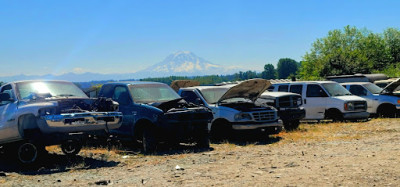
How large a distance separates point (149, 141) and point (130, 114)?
1066mm

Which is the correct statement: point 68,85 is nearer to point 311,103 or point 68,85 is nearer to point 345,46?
point 311,103

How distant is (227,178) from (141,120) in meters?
4.41

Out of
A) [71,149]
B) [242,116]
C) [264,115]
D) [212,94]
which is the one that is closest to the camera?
[71,149]

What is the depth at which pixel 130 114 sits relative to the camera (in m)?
11.2

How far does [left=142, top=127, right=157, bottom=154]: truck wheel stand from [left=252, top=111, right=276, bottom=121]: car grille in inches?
126

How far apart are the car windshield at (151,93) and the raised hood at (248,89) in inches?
64.7

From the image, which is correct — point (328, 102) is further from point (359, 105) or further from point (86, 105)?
point (86, 105)

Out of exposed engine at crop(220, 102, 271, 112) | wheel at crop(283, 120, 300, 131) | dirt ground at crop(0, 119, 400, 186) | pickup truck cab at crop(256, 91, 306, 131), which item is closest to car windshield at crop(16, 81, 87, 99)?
dirt ground at crop(0, 119, 400, 186)

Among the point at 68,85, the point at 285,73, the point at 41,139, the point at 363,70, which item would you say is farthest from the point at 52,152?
the point at 285,73

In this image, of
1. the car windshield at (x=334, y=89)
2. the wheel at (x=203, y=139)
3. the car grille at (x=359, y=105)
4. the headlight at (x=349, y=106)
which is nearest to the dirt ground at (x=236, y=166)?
the wheel at (x=203, y=139)

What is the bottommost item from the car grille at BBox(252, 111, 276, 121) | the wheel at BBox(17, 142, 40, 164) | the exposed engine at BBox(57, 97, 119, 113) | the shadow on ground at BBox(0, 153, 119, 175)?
the shadow on ground at BBox(0, 153, 119, 175)

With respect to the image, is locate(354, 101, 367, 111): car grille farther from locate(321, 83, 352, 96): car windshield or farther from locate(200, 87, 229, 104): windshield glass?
locate(200, 87, 229, 104): windshield glass

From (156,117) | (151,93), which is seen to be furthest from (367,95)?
(156,117)

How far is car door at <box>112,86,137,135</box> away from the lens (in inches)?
441
